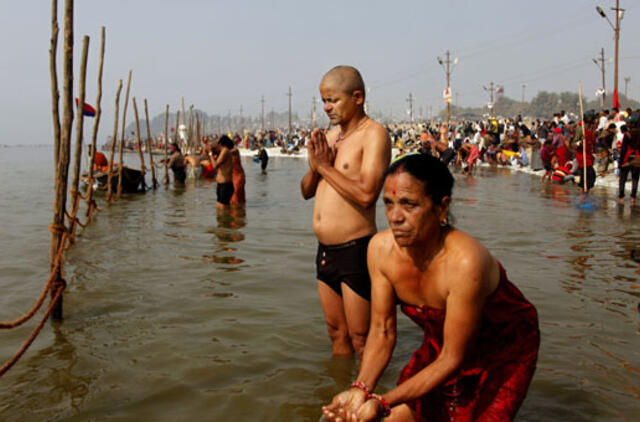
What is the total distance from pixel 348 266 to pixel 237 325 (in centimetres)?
201

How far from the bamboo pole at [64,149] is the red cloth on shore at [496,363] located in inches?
146

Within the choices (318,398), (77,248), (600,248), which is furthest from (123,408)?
(600,248)

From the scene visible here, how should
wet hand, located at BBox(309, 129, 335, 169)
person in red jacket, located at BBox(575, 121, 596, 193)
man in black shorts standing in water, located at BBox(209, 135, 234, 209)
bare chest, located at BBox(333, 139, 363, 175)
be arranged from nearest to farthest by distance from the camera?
1. wet hand, located at BBox(309, 129, 335, 169)
2. bare chest, located at BBox(333, 139, 363, 175)
3. man in black shorts standing in water, located at BBox(209, 135, 234, 209)
4. person in red jacket, located at BBox(575, 121, 596, 193)

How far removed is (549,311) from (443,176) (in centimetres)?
358

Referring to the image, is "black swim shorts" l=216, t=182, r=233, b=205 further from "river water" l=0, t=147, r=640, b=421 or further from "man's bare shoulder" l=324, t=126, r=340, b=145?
"man's bare shoulder" l=324, t=126, r=340, b=145

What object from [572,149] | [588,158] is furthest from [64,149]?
[572,149]

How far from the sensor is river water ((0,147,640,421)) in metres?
3.67

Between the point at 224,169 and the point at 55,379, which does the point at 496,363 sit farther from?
the point at 224,169

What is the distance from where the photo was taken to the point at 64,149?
526 cm

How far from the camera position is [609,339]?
4645 mm

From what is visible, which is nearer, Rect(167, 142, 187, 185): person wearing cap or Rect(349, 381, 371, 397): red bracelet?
Rect(349, 381, 371, 397): red bracelet

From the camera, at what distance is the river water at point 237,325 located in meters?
3.67

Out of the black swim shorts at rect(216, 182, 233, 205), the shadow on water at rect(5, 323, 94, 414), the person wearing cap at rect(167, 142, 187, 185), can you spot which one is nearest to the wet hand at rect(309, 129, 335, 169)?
the shadow on water at rect(5, 323, 94, 414)

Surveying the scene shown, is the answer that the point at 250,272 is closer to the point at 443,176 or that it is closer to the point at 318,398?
the point at 318,398
